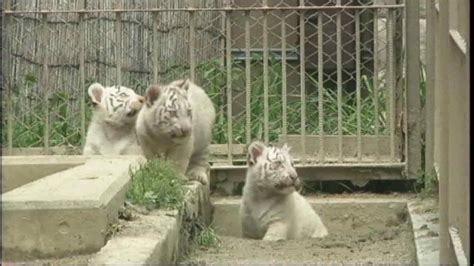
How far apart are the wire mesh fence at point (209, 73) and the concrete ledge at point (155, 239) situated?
67.4 inches

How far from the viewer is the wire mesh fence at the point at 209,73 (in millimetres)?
9805

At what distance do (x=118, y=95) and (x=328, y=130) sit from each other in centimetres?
187

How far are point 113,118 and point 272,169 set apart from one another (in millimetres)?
1293

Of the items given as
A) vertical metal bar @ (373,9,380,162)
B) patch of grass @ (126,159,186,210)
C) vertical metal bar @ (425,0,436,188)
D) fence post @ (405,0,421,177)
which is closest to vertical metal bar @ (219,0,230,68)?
vertical metal bar @ (373,9,380,162)

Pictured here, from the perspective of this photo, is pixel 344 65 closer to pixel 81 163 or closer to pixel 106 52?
pixel 106 52

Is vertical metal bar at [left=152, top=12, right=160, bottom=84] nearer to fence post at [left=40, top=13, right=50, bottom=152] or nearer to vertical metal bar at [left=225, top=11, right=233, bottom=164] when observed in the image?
vertical metal bar at [left=225, top=11, right=233, bottom=164]

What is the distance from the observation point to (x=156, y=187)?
24.6 feet

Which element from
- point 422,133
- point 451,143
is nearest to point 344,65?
point 422,133

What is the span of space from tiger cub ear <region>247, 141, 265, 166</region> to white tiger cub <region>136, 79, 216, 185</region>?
0.37 m

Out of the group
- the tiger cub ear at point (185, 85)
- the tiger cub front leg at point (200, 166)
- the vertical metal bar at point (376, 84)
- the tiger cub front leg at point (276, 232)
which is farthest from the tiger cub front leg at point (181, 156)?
the vertical metal bar at point (376, 84)

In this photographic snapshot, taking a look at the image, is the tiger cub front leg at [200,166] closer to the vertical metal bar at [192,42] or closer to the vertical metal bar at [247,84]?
the vertical metal bar at [247,84]

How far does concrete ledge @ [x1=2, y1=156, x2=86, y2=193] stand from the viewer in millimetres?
7582

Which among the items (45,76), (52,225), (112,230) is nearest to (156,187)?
(112,230)

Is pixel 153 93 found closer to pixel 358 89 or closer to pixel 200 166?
pixel 200 166
